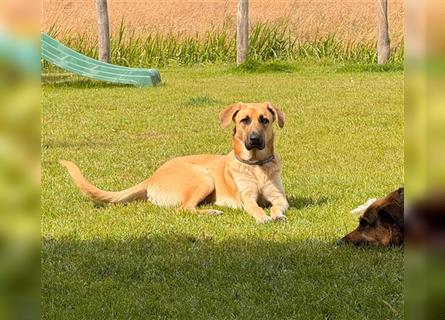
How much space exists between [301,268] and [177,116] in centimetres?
849

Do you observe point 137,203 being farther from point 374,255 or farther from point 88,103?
point 88,103

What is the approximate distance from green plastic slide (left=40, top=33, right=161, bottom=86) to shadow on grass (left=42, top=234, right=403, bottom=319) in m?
12.4

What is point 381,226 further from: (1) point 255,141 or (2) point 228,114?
(2) point 228,114

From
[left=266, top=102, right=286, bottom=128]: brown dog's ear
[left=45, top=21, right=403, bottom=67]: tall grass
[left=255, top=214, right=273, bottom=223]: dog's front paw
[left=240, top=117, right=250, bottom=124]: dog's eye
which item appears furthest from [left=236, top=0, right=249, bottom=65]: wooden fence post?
[left=255, top=214, right=273, bottom=223]: dog's front paw

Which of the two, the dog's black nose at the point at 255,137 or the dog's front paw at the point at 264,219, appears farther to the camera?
the dog's black nose at the point at 255,137

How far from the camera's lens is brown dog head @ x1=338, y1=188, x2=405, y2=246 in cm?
510

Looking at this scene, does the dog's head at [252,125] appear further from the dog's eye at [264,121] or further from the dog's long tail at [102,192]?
the dog's long tail at [102,192]

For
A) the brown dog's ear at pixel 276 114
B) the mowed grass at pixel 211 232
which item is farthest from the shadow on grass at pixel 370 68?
the brown dog's ear at pixel 276 114

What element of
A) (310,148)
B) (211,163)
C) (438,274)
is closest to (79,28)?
(310,148)

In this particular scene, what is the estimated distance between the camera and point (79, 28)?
28531 millimetres

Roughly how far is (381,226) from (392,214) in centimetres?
19

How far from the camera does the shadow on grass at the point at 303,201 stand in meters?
7.10

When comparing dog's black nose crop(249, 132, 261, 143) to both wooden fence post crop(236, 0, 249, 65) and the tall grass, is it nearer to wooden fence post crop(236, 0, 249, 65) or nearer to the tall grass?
wooden fence post crop(236, 0, 249, 65)

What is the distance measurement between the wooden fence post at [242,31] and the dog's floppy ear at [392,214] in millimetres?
17606
